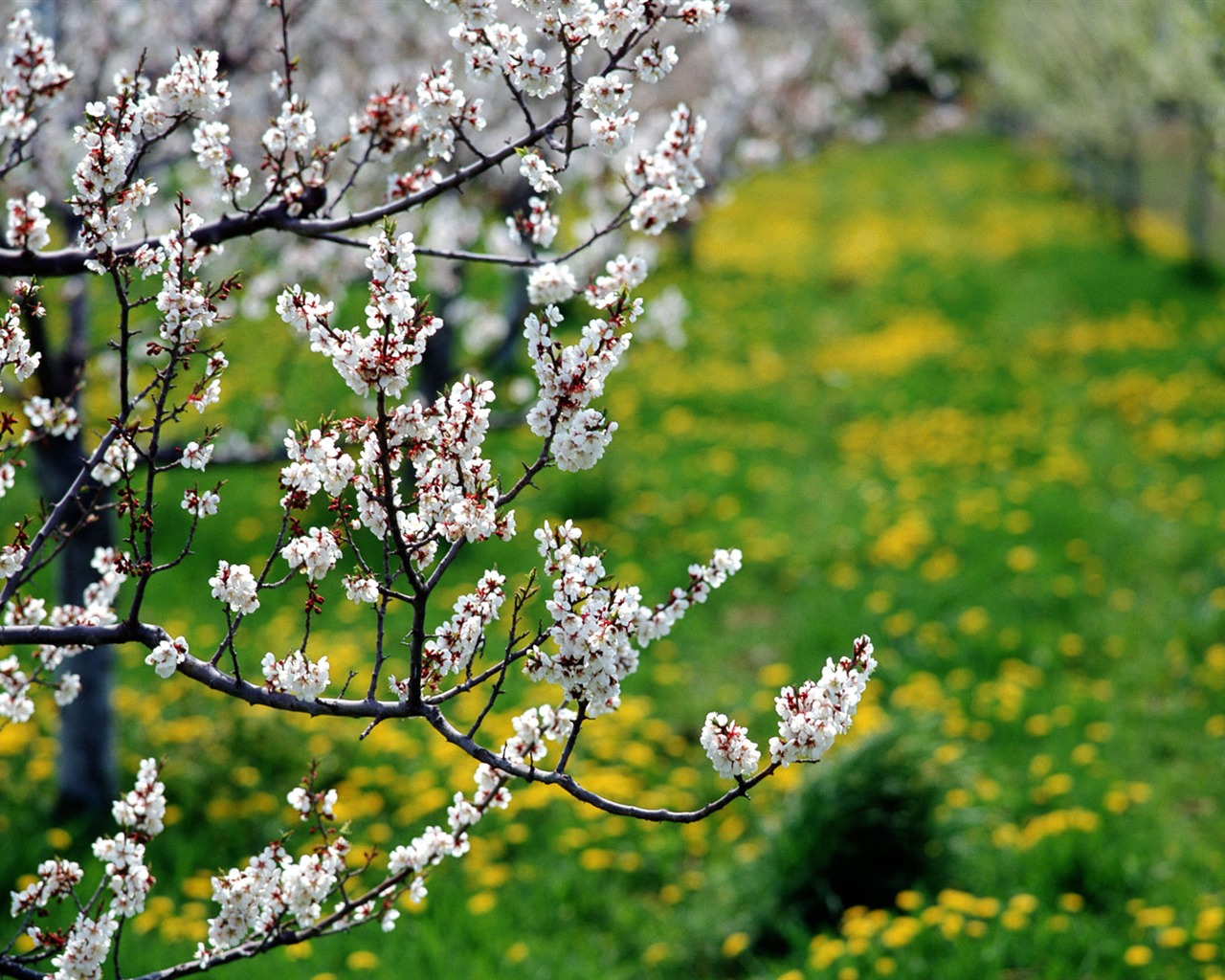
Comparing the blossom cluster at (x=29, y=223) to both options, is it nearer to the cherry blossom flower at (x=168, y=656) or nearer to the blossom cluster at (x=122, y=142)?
the blossom cluster at (x=122, y=142)

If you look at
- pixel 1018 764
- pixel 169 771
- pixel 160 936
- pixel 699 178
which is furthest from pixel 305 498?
pixel 1018 764

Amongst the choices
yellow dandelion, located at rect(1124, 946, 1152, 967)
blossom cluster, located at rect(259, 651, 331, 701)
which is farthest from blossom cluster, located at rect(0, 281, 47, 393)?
yellow dandelion, located at rect(1124, 946, 1152, 967)

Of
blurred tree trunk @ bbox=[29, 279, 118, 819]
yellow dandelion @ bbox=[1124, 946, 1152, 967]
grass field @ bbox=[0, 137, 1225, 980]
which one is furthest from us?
blurred tree trunk @ bbox=[29, 279, 118, 819]

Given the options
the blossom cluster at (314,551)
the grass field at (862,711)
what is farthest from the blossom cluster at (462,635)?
the grass field at (862,711)

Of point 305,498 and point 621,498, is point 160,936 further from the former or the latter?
point 621,498

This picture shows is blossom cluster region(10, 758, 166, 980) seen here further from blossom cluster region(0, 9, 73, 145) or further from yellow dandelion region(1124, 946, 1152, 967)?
yellow dandelion region(1124, 946, 1152, 967)

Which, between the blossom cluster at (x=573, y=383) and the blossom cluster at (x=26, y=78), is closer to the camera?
the blossom cluster at (x=573, y=383)

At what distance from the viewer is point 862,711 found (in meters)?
5.88

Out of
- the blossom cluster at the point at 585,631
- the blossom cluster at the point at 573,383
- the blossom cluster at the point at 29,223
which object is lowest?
the blossom cluster at the point at 585,631

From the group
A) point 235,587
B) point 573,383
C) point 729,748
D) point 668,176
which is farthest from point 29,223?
point 729,748

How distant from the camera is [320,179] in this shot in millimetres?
2600

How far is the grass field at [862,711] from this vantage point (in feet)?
14.4

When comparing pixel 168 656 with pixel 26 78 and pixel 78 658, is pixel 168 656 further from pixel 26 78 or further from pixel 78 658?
pixel 78 658

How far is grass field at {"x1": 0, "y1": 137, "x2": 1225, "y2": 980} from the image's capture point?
438 cm
